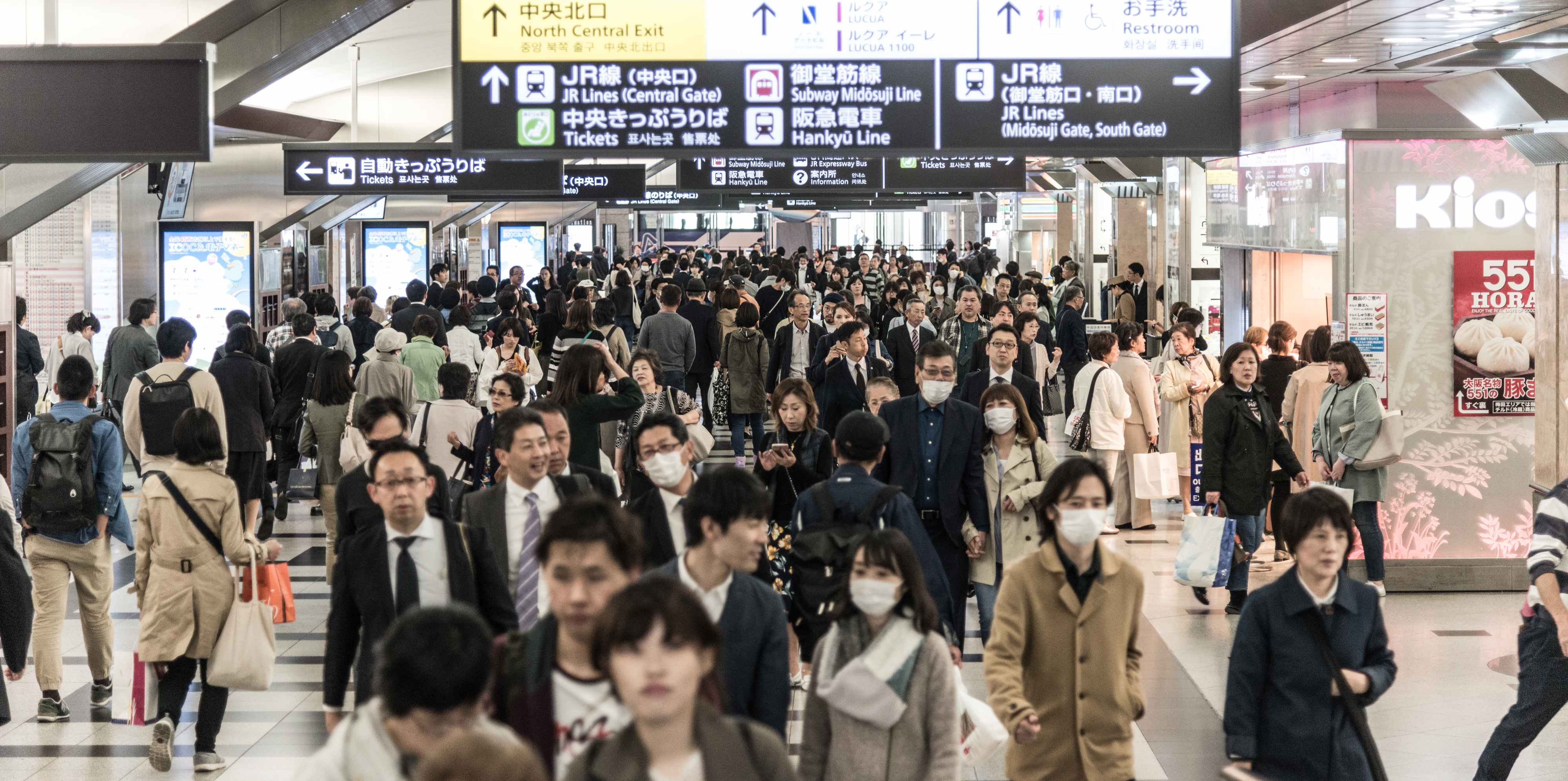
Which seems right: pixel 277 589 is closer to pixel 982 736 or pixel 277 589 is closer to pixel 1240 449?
pixel 982 736

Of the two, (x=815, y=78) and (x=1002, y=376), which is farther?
(x=1002, y=376)

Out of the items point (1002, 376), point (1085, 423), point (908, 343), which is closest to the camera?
point (1002, 376)

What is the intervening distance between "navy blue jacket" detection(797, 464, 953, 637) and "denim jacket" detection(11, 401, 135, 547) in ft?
10.4

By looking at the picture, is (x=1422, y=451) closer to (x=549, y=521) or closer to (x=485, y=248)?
(x=549, y=521)

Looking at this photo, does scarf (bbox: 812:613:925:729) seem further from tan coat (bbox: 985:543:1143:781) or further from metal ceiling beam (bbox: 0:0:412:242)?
metal ceiling beam (bbox: 0:0:412:242)

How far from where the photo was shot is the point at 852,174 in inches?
656

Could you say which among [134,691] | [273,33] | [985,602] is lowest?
[134,691]

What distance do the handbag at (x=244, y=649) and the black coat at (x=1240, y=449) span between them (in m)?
4.94

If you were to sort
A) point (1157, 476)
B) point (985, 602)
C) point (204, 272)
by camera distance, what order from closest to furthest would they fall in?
point (985, 602) < point (1157, 476) < point (204, 272)

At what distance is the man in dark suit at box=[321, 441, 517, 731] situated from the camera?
4.37 meters

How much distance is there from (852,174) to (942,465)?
1026 centimetres

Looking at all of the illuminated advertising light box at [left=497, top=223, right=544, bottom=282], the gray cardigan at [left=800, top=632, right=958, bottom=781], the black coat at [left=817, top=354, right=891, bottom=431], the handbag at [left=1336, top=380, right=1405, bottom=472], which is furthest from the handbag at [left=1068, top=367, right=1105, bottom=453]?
the illuminated advertising light box at [left=497, top=223, right=544, bottom=282]

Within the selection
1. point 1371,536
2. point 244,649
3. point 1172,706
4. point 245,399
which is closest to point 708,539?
point 244,649

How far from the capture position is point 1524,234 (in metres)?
9.39
